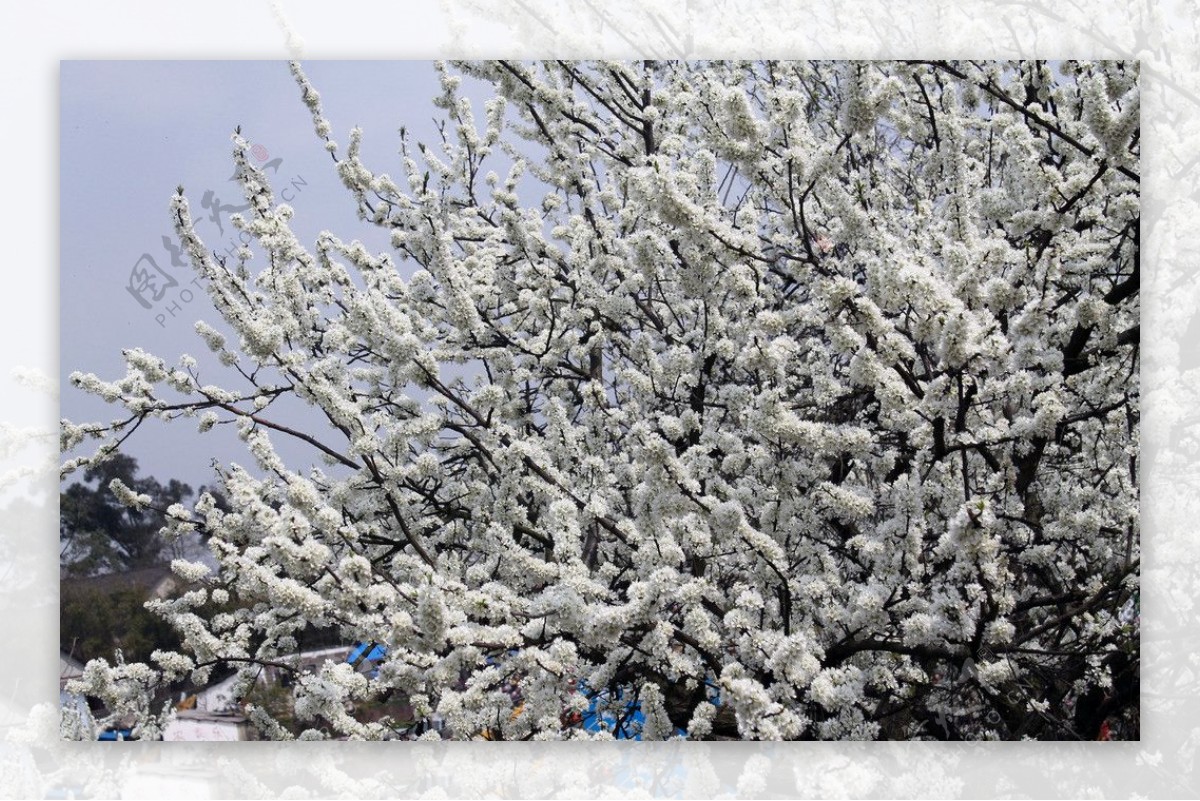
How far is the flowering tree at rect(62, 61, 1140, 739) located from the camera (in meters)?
2.26

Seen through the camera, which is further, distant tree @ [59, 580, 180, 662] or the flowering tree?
distant tree @ [59, 580, 180, 662]

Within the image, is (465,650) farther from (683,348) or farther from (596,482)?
(683,348)

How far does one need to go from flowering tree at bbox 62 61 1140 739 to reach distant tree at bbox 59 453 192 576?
0.04 meters

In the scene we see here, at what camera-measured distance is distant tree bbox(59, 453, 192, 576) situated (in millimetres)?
2602

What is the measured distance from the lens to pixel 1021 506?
8.13 feet

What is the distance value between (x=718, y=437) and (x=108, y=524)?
4.46 ft

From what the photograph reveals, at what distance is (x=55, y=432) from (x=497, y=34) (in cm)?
132

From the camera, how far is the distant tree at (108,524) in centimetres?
260

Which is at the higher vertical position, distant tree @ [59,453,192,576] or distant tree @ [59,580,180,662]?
distant tree @ [59,453,192,576]

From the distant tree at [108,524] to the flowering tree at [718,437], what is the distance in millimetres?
42

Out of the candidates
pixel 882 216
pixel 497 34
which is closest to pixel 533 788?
pixel 882 216

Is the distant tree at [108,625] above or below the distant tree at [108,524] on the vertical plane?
below

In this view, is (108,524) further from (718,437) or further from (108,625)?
(718,437)

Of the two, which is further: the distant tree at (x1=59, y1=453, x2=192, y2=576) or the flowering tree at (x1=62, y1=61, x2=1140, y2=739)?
the distant tree at (x1=59, y1=453, x2=192, y2=576)
